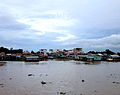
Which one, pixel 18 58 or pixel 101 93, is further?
pixel 18 58

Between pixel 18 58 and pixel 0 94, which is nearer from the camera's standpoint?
pixel 0 94

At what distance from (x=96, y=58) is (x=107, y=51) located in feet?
133

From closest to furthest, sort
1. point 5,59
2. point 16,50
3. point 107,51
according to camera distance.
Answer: point 5,59 < point 16,50 < point 107,51

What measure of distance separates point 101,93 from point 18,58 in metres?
82.4

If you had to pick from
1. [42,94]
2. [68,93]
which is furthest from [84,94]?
[42,94]

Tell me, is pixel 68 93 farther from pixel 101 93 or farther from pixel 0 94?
pixel 0 94

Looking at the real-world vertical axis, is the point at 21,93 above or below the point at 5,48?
below

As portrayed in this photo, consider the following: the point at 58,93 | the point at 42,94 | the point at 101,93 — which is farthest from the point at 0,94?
the point at 101,93

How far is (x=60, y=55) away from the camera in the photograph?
125562mm

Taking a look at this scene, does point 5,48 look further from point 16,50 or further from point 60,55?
point 60,55

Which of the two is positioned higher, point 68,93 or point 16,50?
point 16,50

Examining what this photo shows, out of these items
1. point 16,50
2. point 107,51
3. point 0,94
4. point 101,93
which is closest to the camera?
point 0,94

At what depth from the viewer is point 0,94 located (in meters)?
13.9

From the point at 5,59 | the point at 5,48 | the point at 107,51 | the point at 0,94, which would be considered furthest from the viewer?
the point at 107,51
